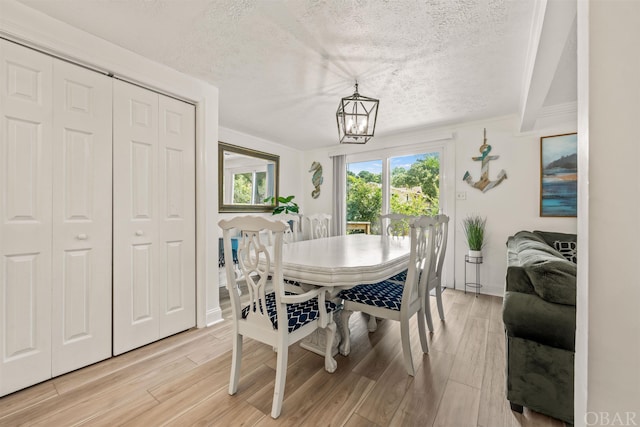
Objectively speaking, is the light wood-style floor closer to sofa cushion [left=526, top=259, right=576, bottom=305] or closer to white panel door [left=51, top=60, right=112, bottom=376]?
white panel door [left=51, top=60, right=112, bottom=376]

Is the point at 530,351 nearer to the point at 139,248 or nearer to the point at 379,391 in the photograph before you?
the point at 379,391

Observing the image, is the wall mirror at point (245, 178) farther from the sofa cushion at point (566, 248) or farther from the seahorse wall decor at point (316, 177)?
the sofa cushion at point (566, 248)

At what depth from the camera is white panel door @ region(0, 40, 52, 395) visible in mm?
1621

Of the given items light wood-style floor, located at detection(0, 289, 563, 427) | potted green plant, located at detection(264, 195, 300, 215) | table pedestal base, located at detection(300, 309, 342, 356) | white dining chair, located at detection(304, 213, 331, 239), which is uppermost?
potted green plant, located at detection(264, 195, 300, 215)

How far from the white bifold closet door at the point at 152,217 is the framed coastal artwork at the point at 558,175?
392cm

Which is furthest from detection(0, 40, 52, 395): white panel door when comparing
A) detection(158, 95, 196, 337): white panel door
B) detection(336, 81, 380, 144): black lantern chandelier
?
detection(336, 81, 380, 144): black lantern chandelier

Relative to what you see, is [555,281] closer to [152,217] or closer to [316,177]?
[152,217]

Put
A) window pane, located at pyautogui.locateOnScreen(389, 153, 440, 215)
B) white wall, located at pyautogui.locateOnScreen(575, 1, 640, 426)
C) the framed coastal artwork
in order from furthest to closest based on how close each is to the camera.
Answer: window pane, located at pyautogui.locateOnScreen(389, 153, 440, 215), the framed coastal artwork, white wall, located at pyautogui.locateOnScreen(575, 1, 640, 426)

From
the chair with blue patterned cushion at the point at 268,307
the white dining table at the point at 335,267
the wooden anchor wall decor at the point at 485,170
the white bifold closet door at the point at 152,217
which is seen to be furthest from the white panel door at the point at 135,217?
the wooden anchor wall decor at the point at 485,170

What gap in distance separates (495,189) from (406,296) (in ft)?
8.49

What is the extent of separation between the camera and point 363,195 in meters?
4.88

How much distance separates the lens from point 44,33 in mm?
1708

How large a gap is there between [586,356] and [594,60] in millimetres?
669

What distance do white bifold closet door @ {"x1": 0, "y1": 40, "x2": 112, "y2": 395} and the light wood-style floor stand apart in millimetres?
246
